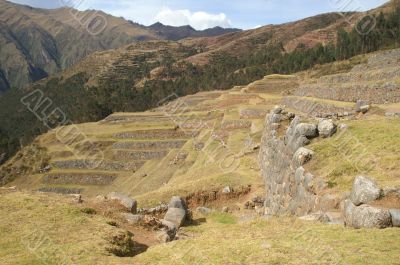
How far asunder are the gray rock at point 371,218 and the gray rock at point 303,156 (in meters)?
5.71

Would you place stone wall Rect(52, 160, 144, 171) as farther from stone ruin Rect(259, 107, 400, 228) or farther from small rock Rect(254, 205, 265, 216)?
small rock Rect(254, 205, 265, 216)

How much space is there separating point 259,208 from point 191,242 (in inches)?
502

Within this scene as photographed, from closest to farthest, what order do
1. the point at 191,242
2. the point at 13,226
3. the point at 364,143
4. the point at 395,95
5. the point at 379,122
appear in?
the point at 191,242 < the point at 13,226 < the point at 364,143 < the point at 379,122 < the point at 395,95

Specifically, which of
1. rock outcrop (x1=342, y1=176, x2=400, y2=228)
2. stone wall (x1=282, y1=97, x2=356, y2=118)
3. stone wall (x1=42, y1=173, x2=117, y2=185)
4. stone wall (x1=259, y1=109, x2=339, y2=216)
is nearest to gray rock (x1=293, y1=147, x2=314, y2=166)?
stone wall (x1=259, y1=109, x2=339, y2=216)

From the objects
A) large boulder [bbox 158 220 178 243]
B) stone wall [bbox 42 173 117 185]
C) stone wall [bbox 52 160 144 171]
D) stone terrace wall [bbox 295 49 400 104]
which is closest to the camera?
large boulder [bbox 158 220 178 243]

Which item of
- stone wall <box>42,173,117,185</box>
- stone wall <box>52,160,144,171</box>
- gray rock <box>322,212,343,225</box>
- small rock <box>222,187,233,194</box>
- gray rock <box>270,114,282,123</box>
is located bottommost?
stone wall <box>42,173,117,185</box>

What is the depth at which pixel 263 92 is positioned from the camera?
8275 centimetres

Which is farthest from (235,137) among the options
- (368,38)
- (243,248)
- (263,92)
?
(368,38)

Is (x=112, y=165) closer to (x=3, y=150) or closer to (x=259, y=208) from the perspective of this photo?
(x=259, y=208)

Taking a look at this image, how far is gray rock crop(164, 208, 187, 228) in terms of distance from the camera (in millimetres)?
19577

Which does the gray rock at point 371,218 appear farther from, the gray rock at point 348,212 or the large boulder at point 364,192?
the large boulder at point 364,192

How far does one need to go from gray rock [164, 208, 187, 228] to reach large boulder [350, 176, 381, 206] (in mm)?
8876

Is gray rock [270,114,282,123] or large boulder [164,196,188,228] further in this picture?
gray rock [270,114,282,123]

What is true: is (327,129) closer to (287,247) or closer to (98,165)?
(287,247)
